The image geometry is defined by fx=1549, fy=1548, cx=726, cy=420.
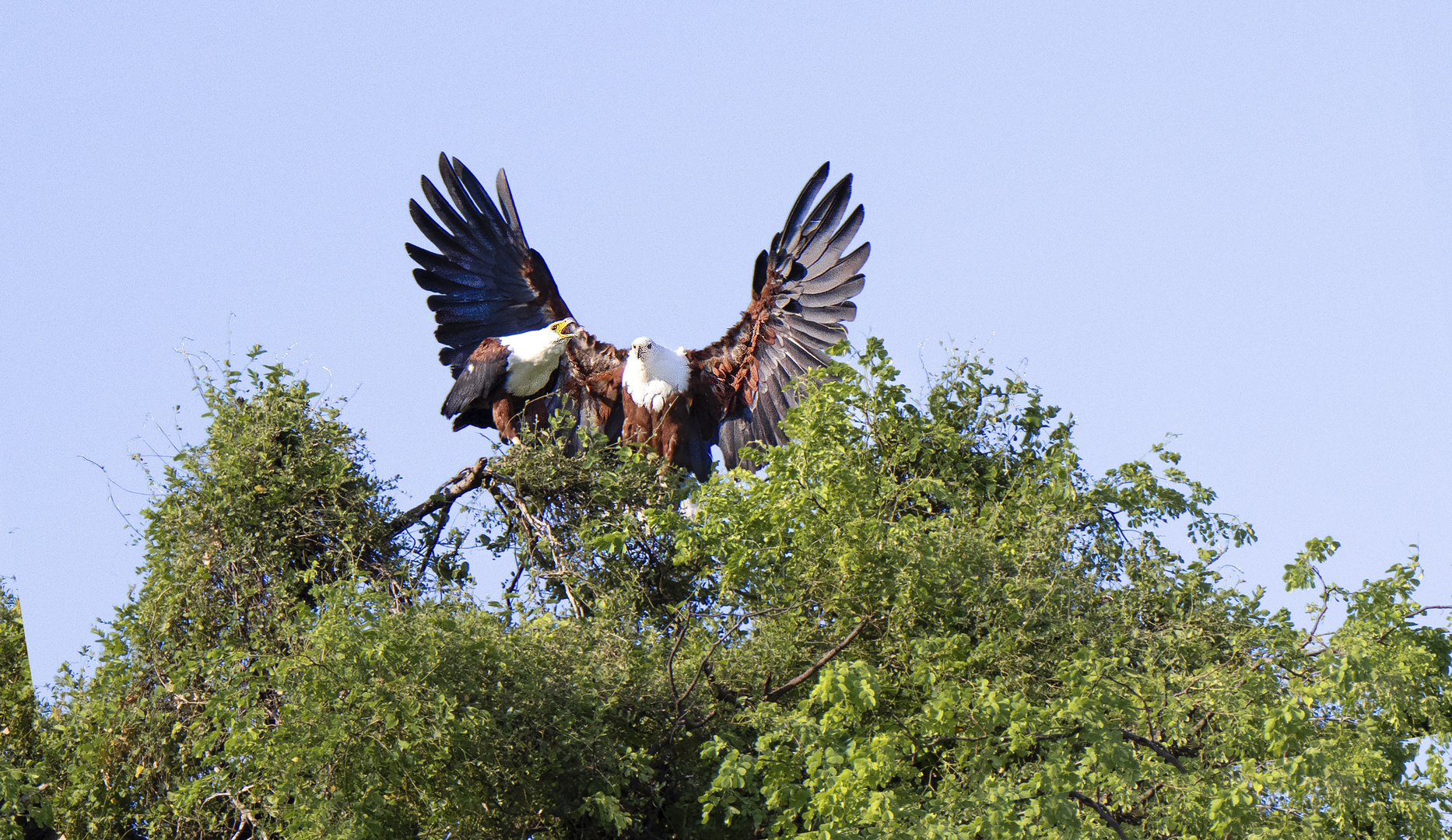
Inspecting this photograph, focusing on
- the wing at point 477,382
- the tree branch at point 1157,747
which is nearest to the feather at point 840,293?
the wing at point 477,382

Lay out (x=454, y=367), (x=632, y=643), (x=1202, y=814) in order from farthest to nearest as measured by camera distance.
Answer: (x=454, y=367), (x=632, y=643), (x=1202, y=814)

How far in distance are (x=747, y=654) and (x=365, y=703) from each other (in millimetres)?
1947

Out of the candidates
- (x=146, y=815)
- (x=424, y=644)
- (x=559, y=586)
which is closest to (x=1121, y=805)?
(x=424, y=644)

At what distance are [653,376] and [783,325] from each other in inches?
35.0

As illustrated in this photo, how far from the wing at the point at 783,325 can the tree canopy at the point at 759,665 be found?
4.57ft

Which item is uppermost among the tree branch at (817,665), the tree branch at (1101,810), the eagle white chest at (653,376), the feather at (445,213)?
the feather at (445,213)

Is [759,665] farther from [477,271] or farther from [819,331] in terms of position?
[477,271]

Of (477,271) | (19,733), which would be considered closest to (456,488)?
(477,271)

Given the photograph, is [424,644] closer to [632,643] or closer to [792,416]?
[632,643]

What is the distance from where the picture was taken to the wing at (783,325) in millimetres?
9555

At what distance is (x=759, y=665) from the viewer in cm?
730

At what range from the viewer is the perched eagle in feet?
31.6

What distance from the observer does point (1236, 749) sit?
6273 mm

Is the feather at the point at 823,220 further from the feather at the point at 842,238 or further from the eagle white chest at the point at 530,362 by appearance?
the eagle white chest at the point at 530,362
